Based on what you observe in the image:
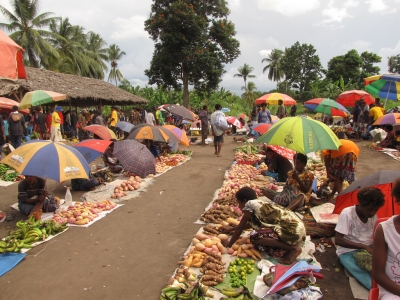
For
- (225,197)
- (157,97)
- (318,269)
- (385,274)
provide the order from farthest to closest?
(157,97) < (225,197) < (318,269) < (385,274)

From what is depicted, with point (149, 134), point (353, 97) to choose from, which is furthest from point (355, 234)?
point (353, 97)

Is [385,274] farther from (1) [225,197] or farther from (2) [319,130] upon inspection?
(1) [225,197]

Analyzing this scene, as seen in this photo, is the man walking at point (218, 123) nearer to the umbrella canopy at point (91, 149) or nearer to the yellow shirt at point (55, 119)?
the umbrella canopy at point (91, 149)

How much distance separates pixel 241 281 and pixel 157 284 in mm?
876

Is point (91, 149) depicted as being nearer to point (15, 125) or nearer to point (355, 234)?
point (15, 125)

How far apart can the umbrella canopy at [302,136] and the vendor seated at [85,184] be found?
148 inches

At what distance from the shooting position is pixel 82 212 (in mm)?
4957

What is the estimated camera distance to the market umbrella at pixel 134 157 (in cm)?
707

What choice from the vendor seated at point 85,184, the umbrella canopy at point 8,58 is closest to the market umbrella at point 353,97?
the vendor seated at point 85,184

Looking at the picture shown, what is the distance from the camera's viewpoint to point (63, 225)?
14.8ft

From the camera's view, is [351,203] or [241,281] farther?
[351,203]

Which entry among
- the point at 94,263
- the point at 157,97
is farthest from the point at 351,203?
the point at 157,97

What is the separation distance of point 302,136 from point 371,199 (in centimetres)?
167

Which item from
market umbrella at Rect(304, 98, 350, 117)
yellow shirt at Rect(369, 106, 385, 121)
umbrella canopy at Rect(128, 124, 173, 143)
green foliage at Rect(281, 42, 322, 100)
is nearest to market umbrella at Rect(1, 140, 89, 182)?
umbrella canopy at Rect(128, 124, 173, 143)
